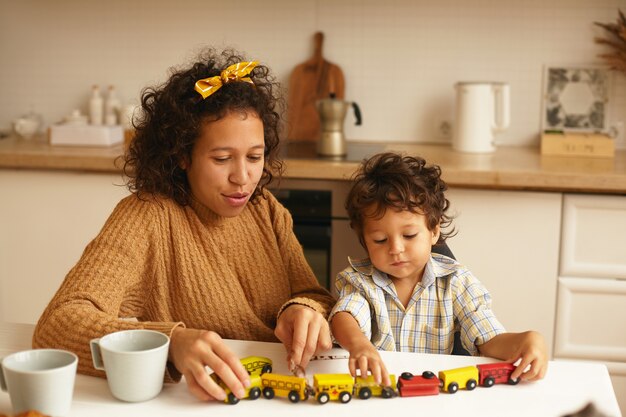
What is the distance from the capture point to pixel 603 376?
1171mm

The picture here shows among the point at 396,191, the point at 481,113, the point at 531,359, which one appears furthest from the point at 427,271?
the point at 481,113

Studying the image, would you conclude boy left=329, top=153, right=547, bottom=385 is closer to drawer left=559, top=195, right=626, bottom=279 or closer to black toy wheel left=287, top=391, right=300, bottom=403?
black toy wheel left=287, top=391, right=300, bottom=403

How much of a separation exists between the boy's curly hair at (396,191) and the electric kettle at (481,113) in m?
1.35

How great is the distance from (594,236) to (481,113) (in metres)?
0.63

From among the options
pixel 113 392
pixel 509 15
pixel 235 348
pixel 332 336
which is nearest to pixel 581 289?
pixel 509 15

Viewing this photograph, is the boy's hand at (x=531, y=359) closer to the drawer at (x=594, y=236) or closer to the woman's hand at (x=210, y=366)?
the woman's hand at (x=210, y=366)

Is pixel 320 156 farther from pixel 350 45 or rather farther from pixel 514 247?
pixel 514 247

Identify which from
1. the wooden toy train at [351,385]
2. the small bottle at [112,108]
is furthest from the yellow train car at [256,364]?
the small bottle at [112,108]

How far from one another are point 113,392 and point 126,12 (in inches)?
94.7

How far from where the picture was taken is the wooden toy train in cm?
106

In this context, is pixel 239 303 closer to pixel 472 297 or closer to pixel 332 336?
pixel 332 336

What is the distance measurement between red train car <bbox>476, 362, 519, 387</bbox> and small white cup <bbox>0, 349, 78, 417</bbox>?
555 millimetres

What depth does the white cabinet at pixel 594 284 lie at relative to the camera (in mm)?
2482

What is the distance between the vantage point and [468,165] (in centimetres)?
257
